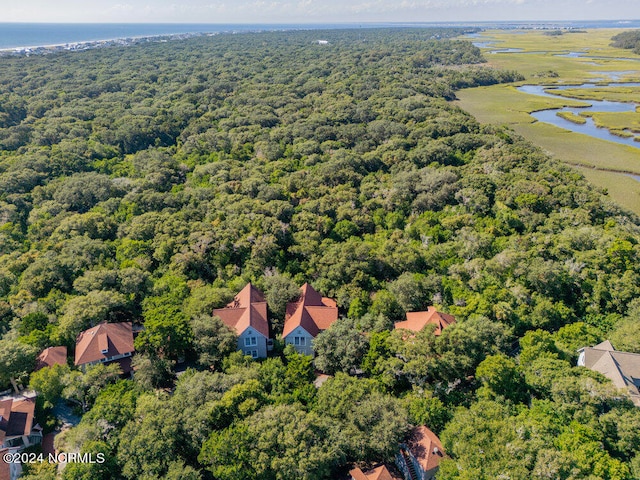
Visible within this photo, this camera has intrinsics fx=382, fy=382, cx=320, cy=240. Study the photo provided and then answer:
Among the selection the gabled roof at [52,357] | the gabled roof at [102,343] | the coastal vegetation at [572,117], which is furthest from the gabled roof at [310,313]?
the coastal vegetation at [572,117]

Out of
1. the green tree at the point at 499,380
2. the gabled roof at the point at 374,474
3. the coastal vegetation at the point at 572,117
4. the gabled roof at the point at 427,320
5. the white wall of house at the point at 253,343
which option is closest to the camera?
the gabled roof at the point at 374,474

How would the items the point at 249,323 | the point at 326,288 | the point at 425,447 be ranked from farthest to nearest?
1. the point at 326,288
2. the point at 249,323
3. the point at 425,447

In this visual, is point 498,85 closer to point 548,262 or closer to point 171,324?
point 548,262

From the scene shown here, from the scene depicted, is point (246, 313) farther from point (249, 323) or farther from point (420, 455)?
point (420, 455)

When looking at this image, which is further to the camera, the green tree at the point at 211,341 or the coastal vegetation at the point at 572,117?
the coastal vegetation at the point at 572,117

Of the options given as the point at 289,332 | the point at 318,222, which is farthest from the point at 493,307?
the point at 318,222

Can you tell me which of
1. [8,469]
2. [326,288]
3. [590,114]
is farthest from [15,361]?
[590,114]

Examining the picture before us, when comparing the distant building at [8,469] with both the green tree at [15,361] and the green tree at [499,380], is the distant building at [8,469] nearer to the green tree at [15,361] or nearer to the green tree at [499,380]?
the green tree at [15,361]
